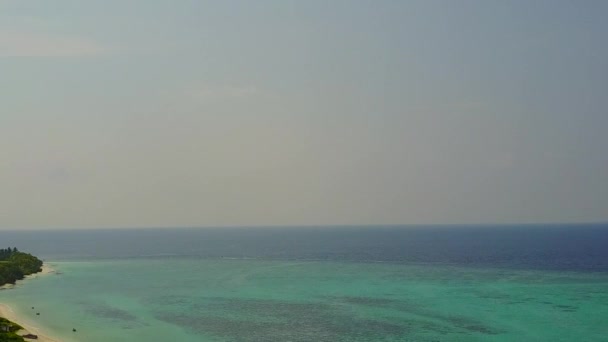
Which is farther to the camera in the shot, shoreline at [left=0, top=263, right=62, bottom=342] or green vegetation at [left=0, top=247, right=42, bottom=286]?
green vegetation at [left=0, top=247, right=42, bottom=286]

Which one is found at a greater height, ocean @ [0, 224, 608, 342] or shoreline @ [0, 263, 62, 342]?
ocean @ [0, 224, 608, 342]

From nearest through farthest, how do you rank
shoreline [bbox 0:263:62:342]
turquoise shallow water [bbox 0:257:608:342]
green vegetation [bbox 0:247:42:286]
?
1. shoreline [bbox 0:263:62:342]
2. turquoise shallow water [bbox 0:257:608:342]
3. green vegetation [bbox 0:247:42:286]

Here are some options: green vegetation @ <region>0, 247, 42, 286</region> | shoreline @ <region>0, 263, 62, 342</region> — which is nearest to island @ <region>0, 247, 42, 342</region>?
green vegetation @ <region>0, 247, 42, 286</region>

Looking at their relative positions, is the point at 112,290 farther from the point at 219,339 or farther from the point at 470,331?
the point at 470,331

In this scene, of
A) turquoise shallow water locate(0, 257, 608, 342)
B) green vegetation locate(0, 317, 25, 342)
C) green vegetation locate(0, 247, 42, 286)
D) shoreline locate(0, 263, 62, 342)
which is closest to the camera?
green vegetation locate(0, 317, 25, 342)

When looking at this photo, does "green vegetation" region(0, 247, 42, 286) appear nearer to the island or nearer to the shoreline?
the island

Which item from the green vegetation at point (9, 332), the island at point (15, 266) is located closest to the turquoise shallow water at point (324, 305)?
the island at point (15, 266)

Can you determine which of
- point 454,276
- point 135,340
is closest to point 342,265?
point 454,276

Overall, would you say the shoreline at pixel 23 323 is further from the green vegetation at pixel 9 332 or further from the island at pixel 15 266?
the island at pixel 15 266
